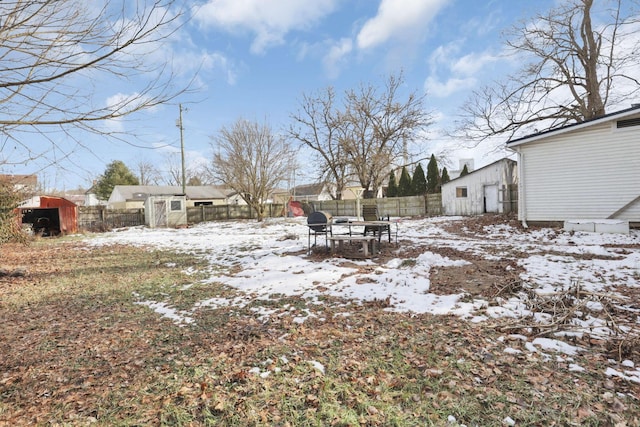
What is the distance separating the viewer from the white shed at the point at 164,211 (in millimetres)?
21578

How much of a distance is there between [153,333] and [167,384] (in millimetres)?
1337

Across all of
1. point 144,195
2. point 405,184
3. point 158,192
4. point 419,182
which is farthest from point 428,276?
point 158,192

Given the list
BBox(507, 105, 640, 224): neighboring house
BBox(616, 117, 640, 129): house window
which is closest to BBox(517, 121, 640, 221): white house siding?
BBox(507, 105, 640, 224): neighboring house

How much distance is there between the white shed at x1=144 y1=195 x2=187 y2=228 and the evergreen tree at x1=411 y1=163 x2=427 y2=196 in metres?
19.5

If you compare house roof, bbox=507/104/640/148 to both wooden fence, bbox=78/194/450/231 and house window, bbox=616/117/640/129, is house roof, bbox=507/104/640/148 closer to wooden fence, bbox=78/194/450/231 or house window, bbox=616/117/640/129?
house window, bbox=616/117/640/129

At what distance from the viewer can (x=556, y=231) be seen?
10414mm

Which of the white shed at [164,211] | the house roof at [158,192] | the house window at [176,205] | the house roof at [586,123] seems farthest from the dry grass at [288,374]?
the house roof at [158,192]

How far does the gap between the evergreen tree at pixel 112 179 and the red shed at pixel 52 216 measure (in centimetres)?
2556

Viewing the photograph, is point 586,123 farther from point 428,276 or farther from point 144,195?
point 144,195

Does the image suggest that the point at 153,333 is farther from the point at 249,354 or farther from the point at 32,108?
the point at 32,108

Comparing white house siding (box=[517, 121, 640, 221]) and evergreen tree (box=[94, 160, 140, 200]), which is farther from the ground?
evergreen tree (box=[94, 160, 140, 200])

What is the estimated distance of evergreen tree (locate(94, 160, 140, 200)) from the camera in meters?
39.6

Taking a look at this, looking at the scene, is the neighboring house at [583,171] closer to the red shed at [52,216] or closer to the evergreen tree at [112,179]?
the red shed at [52,216]

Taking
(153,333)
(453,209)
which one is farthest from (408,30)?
(453,209)
